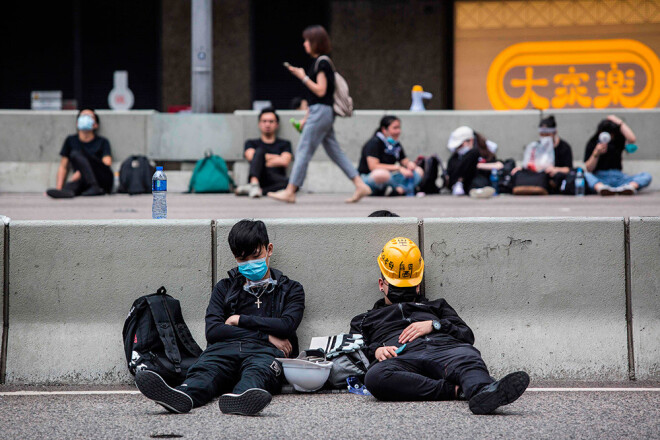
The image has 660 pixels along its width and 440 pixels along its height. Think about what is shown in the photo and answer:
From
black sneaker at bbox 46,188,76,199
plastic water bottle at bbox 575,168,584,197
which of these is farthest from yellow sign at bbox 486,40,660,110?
black sneaker at bbox 46,188,76,199

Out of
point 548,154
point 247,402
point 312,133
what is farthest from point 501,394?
point 548,154

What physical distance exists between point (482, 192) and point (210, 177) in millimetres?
3924

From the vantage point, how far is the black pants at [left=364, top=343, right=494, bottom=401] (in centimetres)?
549

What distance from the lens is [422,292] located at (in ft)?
20.7

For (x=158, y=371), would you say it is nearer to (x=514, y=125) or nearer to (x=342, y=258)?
(x=342, y=258)

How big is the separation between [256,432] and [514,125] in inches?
400

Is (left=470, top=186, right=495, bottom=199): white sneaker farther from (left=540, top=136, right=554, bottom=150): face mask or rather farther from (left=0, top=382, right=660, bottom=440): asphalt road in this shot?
(left=0, top=382, right=660, bottom=440): asphalt road

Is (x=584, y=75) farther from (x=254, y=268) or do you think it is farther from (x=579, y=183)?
(x=254, y=268)

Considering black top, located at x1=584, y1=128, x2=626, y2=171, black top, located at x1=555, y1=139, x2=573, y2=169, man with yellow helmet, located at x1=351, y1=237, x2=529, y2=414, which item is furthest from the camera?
black top, located at x1=555, y1=139, x2=573, y2=169

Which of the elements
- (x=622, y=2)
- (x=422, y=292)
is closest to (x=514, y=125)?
(x=622, y=2)

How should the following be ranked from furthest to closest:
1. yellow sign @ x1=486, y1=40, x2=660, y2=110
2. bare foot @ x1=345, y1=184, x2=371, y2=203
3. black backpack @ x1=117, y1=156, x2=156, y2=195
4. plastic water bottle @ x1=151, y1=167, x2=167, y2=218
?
1. yellow sign @ x1=486, y1=40, x2=660, y2=110
2. black backpack @ x1=117, y1=156, x2=156, y2=195
3. bare foot @ x1=345, y1=184, x2=371, y2=203
4. plastic water bottle @ x1=151, y1=167, x2=167, y2=218

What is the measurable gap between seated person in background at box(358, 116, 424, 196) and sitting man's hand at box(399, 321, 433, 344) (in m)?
7.00

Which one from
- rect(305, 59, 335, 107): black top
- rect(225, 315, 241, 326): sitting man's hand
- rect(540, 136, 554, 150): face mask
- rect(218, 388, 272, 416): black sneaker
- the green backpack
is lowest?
rect(218, 388, 272, 416): black sneaker

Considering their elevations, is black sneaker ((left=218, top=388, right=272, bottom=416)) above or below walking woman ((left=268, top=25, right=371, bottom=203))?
below
